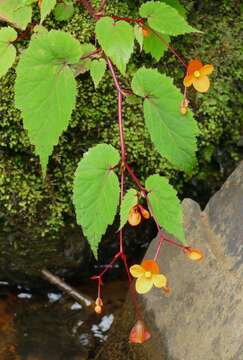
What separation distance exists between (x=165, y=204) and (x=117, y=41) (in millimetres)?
472

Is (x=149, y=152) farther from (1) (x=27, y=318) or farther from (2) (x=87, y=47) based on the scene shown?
(1) (x=27, y=318)

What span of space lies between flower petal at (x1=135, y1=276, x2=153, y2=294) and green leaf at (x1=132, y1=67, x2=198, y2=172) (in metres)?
0.34

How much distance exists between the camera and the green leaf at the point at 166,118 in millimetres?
1722

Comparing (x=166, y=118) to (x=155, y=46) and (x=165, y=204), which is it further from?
(x=155, y=46)

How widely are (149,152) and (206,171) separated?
271mm

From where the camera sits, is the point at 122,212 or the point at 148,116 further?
the point at 148,116

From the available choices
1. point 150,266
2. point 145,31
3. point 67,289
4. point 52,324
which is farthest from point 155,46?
point 52,324

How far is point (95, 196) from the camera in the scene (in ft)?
5.34

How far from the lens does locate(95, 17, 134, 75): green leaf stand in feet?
5.64

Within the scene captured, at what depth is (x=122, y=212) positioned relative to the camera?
1.62 m

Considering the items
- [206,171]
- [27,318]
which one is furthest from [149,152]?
[27,318]

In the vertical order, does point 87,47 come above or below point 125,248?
above

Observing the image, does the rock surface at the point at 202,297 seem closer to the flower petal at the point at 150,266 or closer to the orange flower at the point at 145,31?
the flower petal at the point at 150,266

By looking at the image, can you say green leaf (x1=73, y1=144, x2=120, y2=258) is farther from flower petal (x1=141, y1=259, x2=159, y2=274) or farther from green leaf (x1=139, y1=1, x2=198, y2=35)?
green leaf (x1=139, y1=1, x2=198, y2=35)
